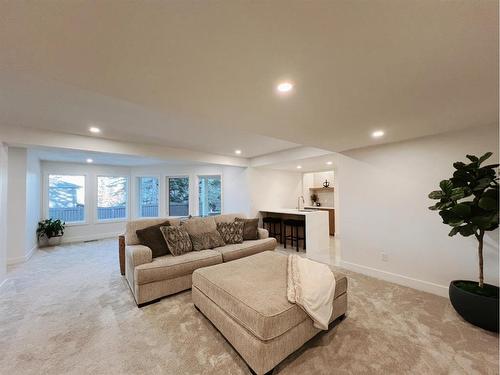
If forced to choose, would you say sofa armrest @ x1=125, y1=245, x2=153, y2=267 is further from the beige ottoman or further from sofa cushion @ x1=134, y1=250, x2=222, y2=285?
the beige ottoman

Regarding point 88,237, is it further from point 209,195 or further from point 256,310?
point 256,310

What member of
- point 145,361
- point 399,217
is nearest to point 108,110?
point 145,361

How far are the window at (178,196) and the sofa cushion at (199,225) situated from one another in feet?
10.2

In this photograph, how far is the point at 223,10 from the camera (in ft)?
3.07

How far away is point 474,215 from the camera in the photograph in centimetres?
211

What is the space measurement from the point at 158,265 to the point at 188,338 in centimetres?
102

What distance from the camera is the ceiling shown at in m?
0.95

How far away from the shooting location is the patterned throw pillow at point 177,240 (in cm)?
315

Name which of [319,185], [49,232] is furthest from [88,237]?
[319,185]

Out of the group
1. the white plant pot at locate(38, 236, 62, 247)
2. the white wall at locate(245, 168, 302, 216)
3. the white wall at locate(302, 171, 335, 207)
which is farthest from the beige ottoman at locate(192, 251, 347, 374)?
the white plant pot at locate(38, 236, 62, 247)

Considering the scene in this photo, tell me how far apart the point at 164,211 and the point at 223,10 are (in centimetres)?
665

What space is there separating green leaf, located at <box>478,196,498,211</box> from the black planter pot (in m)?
0.85

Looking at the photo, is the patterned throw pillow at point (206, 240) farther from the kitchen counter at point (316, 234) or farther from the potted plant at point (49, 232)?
the potted plant at point (49, 232)

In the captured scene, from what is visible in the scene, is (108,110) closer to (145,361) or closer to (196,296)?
(196,296)
